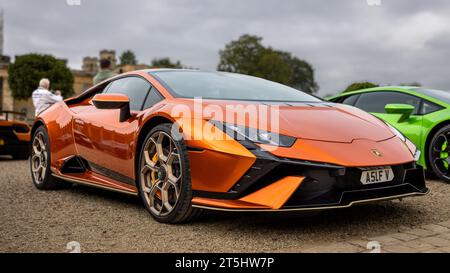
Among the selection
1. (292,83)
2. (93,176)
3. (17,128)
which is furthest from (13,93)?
(93,176)

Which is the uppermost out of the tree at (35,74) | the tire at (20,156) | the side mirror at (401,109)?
the tree at (35,74)

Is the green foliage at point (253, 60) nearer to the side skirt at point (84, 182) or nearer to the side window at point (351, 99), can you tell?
the side window at point (351, 99)

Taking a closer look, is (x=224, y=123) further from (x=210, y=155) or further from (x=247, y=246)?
(x=247, y=246)

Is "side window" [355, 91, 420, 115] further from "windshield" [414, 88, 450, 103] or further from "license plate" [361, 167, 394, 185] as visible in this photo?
"license plate" [361, 167, 394, 185]

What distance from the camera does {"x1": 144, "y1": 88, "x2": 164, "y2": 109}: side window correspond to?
4.09 metres

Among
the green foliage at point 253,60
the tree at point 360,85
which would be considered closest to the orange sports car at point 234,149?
Result: the tree at point 360,85

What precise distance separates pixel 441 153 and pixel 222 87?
2.74 meters

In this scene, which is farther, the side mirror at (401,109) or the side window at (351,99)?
the side window at (351,99)

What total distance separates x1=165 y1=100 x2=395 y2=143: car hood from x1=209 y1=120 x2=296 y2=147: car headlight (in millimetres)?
46

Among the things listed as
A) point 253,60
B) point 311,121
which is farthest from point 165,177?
point 253,60

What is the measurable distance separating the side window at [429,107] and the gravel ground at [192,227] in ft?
4.47

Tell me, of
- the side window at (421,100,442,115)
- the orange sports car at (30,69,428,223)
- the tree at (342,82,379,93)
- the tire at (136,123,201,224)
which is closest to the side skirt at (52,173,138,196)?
the orange sports car at (30,69,428,223)

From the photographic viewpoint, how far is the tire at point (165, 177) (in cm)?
351
